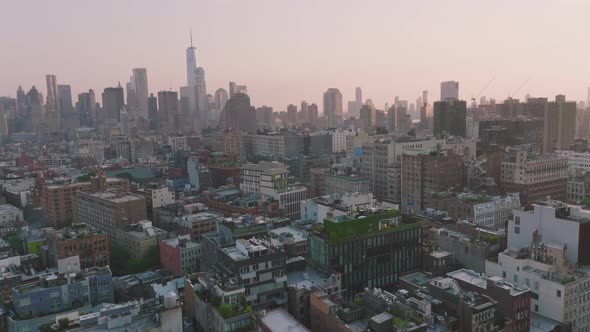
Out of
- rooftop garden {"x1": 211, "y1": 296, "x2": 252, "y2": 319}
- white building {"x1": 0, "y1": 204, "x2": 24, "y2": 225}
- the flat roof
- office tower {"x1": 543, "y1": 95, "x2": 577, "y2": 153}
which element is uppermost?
office tower {"x1": 543, "y1": 95, "x2": 577, "y2": 153}

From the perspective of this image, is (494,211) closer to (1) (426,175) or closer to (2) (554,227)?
(1) (426,175)

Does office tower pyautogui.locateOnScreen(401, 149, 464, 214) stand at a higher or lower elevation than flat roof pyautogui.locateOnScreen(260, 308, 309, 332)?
higher

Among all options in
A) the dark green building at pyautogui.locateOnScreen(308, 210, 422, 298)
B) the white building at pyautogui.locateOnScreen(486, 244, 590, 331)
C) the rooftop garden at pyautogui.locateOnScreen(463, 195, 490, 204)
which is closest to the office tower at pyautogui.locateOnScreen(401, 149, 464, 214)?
the rooftop garden at pyautogui.locateOnScreen(463, 195, 490, 204)

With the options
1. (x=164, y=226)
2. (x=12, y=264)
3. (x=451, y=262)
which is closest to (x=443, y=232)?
(x=451, y=262)

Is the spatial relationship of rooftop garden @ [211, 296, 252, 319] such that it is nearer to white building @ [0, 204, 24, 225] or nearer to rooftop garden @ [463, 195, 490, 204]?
rooftop garden @ [463, 195, 490, 204]

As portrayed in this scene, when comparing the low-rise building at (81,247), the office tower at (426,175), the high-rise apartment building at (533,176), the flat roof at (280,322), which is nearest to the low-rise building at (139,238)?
the low-rise building at (81,247)

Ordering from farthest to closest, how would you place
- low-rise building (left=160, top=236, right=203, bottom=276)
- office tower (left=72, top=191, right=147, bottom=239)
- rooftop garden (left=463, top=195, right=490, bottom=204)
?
office tower (left=72, top=191, right=147, bottom=239) < rooftop garden (left=463, top=195, right=490, bottom=204) < low-rise building (left=160, top=236, right=203, bottom=276)

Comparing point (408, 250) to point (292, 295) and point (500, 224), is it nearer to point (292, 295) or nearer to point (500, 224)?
point (292, 295)
